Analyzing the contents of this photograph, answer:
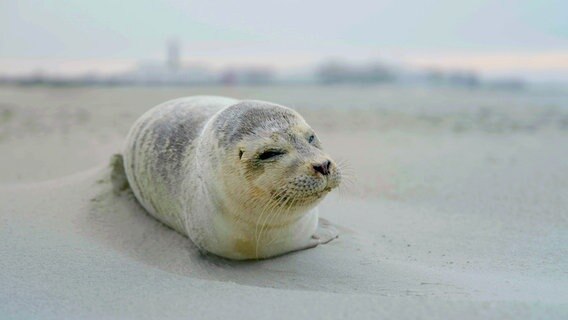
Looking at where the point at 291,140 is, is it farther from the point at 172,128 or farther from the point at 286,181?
the point at 172,128

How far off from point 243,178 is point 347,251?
0.77 metres

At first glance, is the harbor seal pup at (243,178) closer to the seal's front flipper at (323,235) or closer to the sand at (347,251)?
the seal's front flipper at (323,235)

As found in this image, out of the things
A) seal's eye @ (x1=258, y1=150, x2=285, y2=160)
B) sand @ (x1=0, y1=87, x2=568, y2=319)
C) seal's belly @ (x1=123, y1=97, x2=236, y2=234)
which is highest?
seal's eye @ (x1=258, y1=150, x2=285, y2=160)

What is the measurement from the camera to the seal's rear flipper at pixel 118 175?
13.5ft

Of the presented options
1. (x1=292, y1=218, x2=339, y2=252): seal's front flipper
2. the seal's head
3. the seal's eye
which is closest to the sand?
(x1=292, y1=218, x2=339, y2=252): seal's front flipper

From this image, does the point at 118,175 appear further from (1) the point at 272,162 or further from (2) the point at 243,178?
(1) the point at 272,162

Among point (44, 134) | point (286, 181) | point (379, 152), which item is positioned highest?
point (286, 181)

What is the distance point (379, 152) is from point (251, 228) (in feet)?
13.4

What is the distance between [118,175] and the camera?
4160mm

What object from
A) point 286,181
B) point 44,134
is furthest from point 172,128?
point 44,134

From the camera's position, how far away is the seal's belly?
342 centimetres

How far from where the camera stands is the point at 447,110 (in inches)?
526

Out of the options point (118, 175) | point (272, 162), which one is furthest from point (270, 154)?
point (118, 175)

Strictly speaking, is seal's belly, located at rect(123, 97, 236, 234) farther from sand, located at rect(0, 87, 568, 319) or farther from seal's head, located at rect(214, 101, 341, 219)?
seal's head, located at rect(214, 101, 341, 219)
